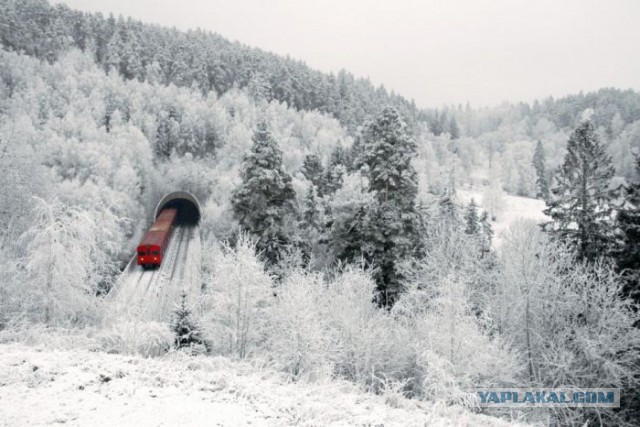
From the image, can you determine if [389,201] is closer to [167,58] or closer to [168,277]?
[168,277]

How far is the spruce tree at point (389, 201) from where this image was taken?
21.1 meters

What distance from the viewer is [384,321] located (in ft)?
57.5

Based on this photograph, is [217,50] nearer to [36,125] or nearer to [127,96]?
[127,96]

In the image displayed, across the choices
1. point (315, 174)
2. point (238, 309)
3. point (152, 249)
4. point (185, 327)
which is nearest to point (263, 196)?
point (238, 309)

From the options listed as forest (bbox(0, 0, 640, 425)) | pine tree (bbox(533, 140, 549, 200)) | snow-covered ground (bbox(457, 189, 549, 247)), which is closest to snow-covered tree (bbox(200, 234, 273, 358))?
forest (bbox(0, 0, 640, 425))

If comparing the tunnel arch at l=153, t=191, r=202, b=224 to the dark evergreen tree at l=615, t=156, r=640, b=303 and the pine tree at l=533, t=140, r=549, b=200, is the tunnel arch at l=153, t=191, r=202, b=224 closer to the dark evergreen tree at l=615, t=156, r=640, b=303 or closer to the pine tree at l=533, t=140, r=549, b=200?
the dark evergreen tree at l=615, t=156, r=640, b=303

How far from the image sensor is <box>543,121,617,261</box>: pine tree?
19984mm

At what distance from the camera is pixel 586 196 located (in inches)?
804

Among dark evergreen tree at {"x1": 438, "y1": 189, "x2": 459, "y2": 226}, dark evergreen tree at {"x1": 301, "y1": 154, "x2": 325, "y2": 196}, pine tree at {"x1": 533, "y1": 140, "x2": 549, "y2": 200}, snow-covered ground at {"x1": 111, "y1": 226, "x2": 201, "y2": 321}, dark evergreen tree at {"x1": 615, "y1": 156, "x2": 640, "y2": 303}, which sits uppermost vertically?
pine tree at {"x1": 533, "y1": 140, "x2": 549, "y2": 200}

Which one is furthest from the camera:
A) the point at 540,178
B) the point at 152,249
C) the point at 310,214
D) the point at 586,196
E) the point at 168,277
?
the point at 540,178

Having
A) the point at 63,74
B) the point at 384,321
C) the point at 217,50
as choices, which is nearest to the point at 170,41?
the point at 217,50

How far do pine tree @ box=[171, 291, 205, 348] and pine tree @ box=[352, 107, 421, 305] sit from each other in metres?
9.52

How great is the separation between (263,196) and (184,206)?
44.7m

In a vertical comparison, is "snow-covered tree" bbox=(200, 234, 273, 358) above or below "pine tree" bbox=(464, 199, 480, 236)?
below
